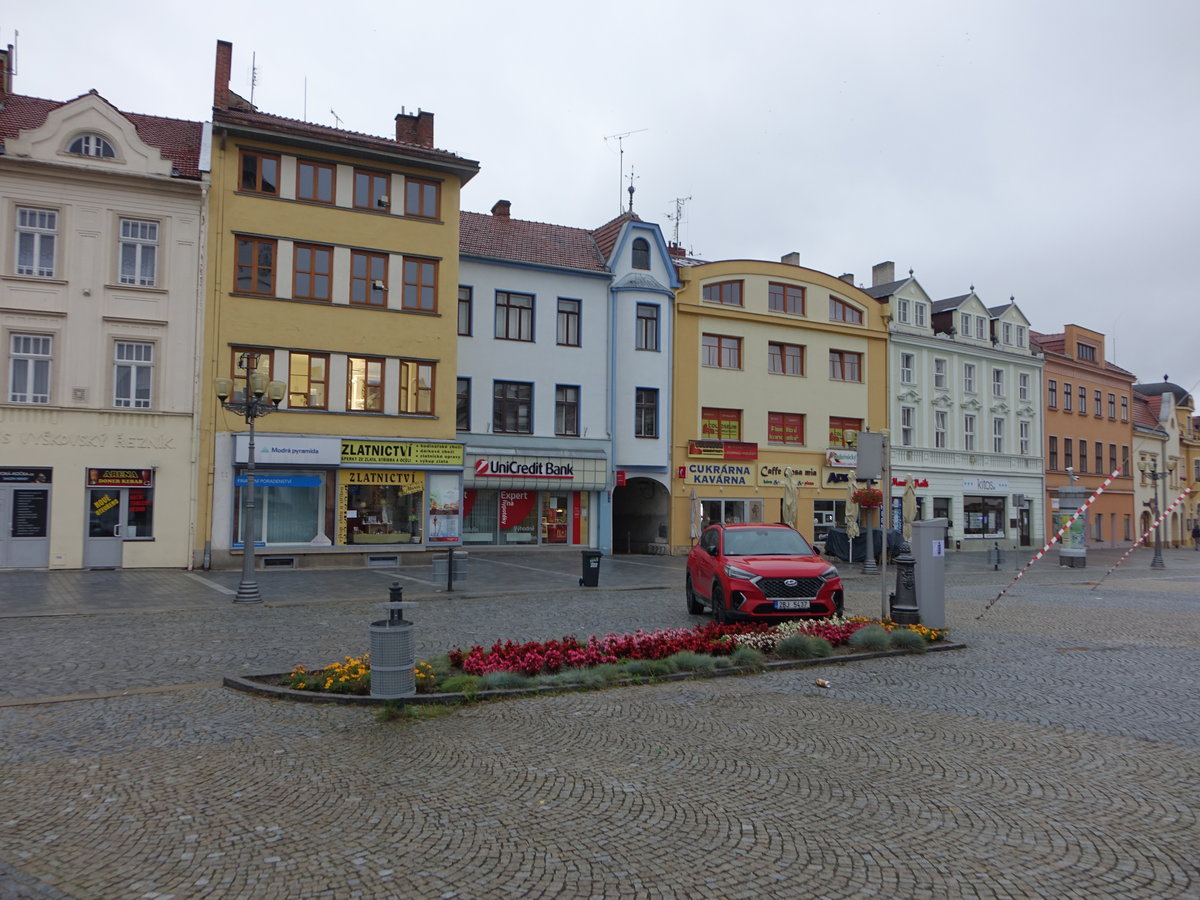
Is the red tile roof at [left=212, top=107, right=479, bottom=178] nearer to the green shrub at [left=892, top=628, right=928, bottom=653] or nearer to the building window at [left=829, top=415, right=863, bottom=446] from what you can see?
the building window at [left=829, top=415, right=863, bottom=446]

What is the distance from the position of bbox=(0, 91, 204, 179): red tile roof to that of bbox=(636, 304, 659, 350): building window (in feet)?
51.4

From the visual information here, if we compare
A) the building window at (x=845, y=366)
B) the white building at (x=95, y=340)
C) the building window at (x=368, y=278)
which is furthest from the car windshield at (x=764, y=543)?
the building window at (x=845, y=366)

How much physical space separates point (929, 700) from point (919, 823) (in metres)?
3.68

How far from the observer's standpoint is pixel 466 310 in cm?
3148

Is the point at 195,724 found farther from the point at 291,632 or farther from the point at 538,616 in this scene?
the point at 538,616

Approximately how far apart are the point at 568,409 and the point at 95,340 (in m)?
15.1

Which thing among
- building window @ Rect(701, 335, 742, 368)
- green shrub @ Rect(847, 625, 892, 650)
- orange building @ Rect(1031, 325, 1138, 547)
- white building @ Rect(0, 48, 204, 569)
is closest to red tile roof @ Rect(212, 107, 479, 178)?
white building @ Rect(0, 48, 204, 569)

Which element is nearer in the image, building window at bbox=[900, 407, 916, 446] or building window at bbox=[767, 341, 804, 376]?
building window at bbox=[767, 341, 804, 376]

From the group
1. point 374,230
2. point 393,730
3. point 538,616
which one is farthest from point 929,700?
point 374,230

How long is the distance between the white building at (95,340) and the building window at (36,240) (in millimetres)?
31

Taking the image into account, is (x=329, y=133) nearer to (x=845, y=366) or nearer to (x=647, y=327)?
(x=647, y=327)

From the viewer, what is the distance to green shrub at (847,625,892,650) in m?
11.5

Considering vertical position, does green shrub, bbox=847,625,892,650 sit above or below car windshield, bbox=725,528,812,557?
below

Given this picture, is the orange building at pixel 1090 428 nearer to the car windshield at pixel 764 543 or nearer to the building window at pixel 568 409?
the building window at pixel 568 409
